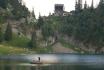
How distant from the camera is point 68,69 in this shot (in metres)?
109

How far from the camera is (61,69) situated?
4294 inches

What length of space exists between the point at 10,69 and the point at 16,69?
1795 mm

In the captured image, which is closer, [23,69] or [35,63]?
[23,69]

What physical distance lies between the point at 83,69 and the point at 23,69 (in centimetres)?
1794

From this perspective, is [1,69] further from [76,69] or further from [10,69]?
[76,69]

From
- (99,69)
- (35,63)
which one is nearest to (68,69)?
(99,69)

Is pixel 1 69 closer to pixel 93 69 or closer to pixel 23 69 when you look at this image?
pixel 23 69

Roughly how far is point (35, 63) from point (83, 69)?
3612 cm

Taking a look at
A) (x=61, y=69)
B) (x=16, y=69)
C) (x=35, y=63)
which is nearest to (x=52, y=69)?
(x=61, y=69)

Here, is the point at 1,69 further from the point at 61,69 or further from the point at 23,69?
A: the point at 61,69

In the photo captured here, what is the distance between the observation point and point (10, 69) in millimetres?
109000

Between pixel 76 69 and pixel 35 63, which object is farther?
pixel 35 63

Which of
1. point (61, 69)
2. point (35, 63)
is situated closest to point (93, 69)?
point (61, 69)

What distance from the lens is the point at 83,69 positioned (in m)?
109
